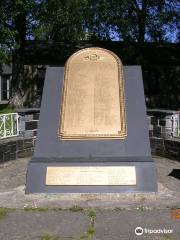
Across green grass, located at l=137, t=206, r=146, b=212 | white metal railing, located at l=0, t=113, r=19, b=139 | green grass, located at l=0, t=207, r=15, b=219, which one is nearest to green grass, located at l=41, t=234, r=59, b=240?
green grass, located at l=0, t=207, r=15, b=219

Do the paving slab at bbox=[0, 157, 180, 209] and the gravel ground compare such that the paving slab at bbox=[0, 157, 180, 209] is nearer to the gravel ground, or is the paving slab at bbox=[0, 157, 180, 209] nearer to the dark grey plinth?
the gravel ground

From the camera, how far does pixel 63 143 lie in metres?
7.82

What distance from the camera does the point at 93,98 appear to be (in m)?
8.36

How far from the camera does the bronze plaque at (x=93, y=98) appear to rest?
313 inches

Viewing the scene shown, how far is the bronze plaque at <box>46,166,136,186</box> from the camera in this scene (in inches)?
283

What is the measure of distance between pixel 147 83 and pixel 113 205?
28230mm

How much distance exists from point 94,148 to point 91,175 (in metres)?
0.65

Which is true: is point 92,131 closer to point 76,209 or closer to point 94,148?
point 94,148

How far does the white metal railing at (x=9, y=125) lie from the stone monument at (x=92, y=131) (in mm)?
2553

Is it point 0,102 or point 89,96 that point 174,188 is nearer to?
point 89,96

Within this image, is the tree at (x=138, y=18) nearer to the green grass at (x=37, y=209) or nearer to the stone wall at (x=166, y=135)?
the stone wall at (x=166, y=135)

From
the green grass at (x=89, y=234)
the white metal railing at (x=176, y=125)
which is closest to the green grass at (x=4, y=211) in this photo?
the green grass at (x=89, y=234)

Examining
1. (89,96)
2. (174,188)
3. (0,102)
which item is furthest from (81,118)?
(0,102)

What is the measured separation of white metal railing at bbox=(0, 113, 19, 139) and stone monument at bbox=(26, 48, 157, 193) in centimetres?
255
